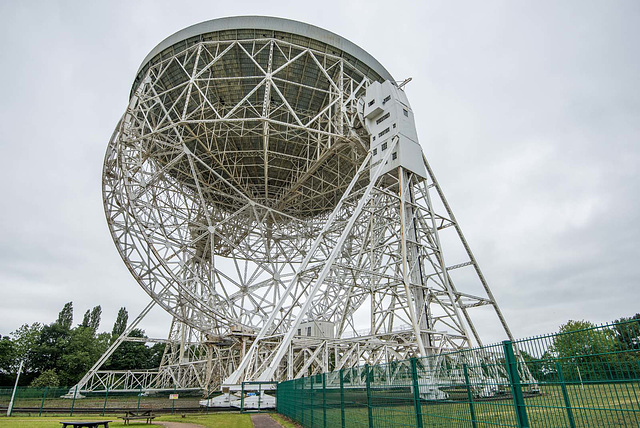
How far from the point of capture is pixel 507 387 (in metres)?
4.51

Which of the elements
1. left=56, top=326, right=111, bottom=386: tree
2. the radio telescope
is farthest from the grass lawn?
left=56, top=326, right=111, bottom=386: tree

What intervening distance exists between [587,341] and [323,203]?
77.8 feet

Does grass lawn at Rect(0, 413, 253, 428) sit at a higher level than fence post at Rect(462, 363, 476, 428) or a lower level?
lower

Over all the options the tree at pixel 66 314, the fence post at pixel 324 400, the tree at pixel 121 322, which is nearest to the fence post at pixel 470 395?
the fence post at pixel 324 400

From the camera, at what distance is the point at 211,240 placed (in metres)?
23.7

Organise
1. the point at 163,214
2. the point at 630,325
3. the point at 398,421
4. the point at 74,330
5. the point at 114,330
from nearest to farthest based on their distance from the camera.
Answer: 1. the point at 630,325
2. the point at 398,421
3. the point at 163,214
4. the point at 74,330
5. the point at 114,330

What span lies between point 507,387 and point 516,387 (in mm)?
421

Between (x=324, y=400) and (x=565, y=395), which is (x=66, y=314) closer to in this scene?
(x=324, y=400)

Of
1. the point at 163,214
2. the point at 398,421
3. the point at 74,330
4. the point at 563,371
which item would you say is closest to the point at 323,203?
the point at 163,214

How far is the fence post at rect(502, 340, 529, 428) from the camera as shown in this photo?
408 centimetres

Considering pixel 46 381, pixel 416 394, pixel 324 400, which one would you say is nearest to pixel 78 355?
pixel 46 381

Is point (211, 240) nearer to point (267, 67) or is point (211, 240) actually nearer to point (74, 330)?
point (267, 67)

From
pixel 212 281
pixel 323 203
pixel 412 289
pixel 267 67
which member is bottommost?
pixel 412 289

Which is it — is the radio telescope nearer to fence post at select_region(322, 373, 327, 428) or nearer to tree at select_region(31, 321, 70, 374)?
fence post at select_region(322, 373, 327, 428)
